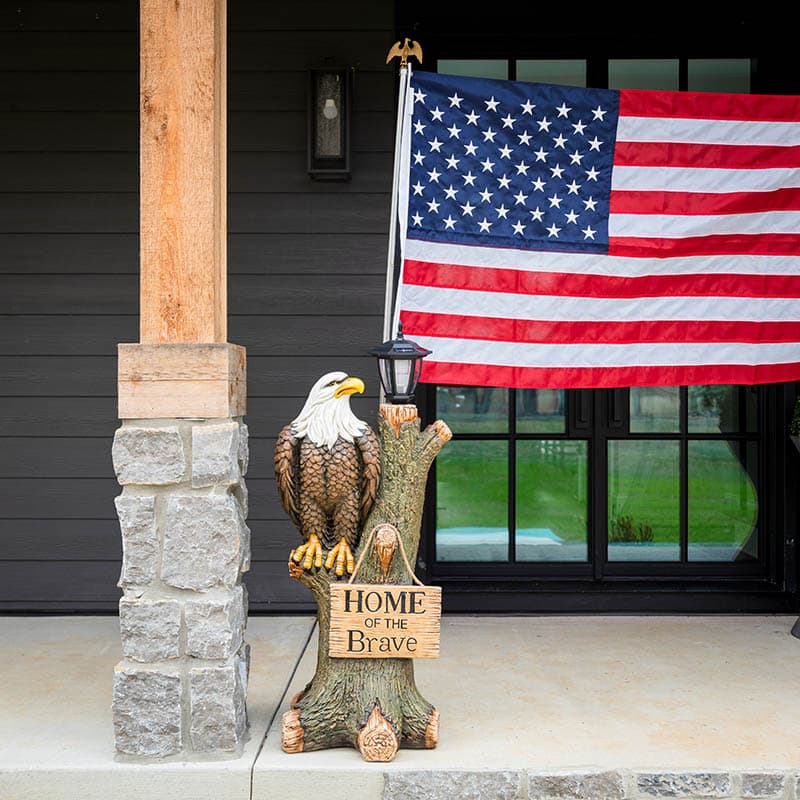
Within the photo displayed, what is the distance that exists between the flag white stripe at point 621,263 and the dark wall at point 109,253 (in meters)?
0.78

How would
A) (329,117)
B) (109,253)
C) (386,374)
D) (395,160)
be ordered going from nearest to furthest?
1. (386,374)
2. (395,160)
3. (329,117)
4. (109,253)

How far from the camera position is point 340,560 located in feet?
9.01

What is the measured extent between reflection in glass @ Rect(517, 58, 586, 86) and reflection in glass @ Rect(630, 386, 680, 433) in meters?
1.59

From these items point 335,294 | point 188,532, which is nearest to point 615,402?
point 335,294

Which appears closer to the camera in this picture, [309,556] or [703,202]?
[309,556]

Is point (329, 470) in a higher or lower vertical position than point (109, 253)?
lower

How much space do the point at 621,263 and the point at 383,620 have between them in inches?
76.0

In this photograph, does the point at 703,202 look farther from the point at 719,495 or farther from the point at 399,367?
the point at 399,367

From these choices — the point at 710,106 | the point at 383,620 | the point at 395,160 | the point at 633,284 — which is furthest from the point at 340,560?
the point at 710,106

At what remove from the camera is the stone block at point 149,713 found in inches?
105

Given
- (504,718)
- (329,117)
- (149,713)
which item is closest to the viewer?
(149,713)

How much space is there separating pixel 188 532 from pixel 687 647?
7.58 feet

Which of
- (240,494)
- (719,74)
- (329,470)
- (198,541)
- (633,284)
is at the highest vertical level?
(719,74)

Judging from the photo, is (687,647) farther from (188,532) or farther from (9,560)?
(9,560)
